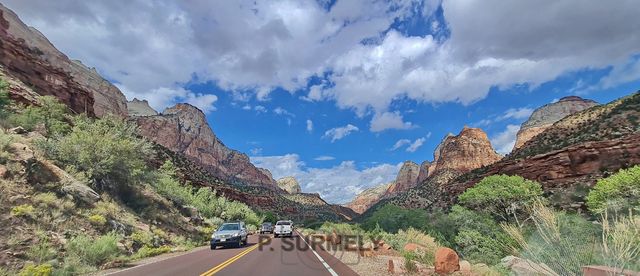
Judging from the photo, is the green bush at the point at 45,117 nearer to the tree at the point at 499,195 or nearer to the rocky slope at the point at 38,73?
the rocky slope at the point at 38,73

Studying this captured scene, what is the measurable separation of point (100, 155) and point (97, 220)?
7.20 m

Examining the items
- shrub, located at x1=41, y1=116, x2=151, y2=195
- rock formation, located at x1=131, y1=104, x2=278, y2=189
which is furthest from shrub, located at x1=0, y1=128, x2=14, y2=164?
rock formation, located at x1=131, y1=104, x2=278, y2=189

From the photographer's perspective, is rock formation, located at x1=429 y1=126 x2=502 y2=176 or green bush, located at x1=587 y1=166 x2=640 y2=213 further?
rock formation, located at x1=429 y1=126 x2=502 y2=176

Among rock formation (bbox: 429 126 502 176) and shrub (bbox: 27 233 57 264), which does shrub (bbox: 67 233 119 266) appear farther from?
rock formation (bbox: 429 126 502 176)

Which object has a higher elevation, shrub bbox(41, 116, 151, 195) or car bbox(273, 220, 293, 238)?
shrub bbox(41, 116, 151, 195)

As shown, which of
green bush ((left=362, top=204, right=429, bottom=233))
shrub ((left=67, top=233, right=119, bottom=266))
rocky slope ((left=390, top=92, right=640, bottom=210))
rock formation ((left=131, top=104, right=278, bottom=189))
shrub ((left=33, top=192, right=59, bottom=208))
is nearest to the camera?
shrub ((left=67, top=233, right=119, bottom=266))

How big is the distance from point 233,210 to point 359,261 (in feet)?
140

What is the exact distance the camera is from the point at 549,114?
16412 cm

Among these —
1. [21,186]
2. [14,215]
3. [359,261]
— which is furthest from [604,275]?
[21,186]

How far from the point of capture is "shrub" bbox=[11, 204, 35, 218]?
14562 millimetres

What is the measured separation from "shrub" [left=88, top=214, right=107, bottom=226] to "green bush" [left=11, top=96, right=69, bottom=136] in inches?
415

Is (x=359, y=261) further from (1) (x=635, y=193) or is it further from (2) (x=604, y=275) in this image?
(1) (x=635, y=193)

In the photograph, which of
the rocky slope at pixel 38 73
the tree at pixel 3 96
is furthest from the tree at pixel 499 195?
the tree at pixel 3 96

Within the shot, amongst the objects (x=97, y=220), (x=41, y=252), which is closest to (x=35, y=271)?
(x=41, y=252)
